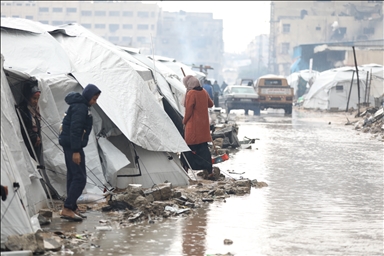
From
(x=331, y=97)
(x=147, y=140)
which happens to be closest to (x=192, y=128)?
(x=147, y=140)

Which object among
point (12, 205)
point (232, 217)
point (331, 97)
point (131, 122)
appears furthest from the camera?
point (331, 97)

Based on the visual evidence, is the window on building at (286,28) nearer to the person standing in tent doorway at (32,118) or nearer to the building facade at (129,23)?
the building facade at (129,23)

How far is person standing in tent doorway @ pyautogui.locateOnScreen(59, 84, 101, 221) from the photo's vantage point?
8.07 meters

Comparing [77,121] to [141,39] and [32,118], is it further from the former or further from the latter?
[141,39]

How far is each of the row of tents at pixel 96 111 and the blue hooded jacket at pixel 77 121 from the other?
822 mm

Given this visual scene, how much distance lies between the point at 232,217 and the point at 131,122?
2556mm

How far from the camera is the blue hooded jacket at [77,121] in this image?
805 centimetres

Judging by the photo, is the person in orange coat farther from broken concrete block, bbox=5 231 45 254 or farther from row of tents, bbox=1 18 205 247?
broken concrete block, bbox=5 231 45 254

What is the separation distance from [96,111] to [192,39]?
132 metres

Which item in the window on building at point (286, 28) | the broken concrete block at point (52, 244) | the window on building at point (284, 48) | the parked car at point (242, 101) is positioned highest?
the window on building at point (286, 28)

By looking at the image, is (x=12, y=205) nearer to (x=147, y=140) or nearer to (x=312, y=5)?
(x=147, y=140)

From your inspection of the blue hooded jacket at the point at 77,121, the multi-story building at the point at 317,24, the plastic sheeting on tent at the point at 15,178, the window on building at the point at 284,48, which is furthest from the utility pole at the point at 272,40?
the blue hooded jacket at the point at 77,121

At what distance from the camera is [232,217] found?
8.77m

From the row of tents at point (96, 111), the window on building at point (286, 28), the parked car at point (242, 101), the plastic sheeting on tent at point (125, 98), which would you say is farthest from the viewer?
the window on building at point (286, 28)
